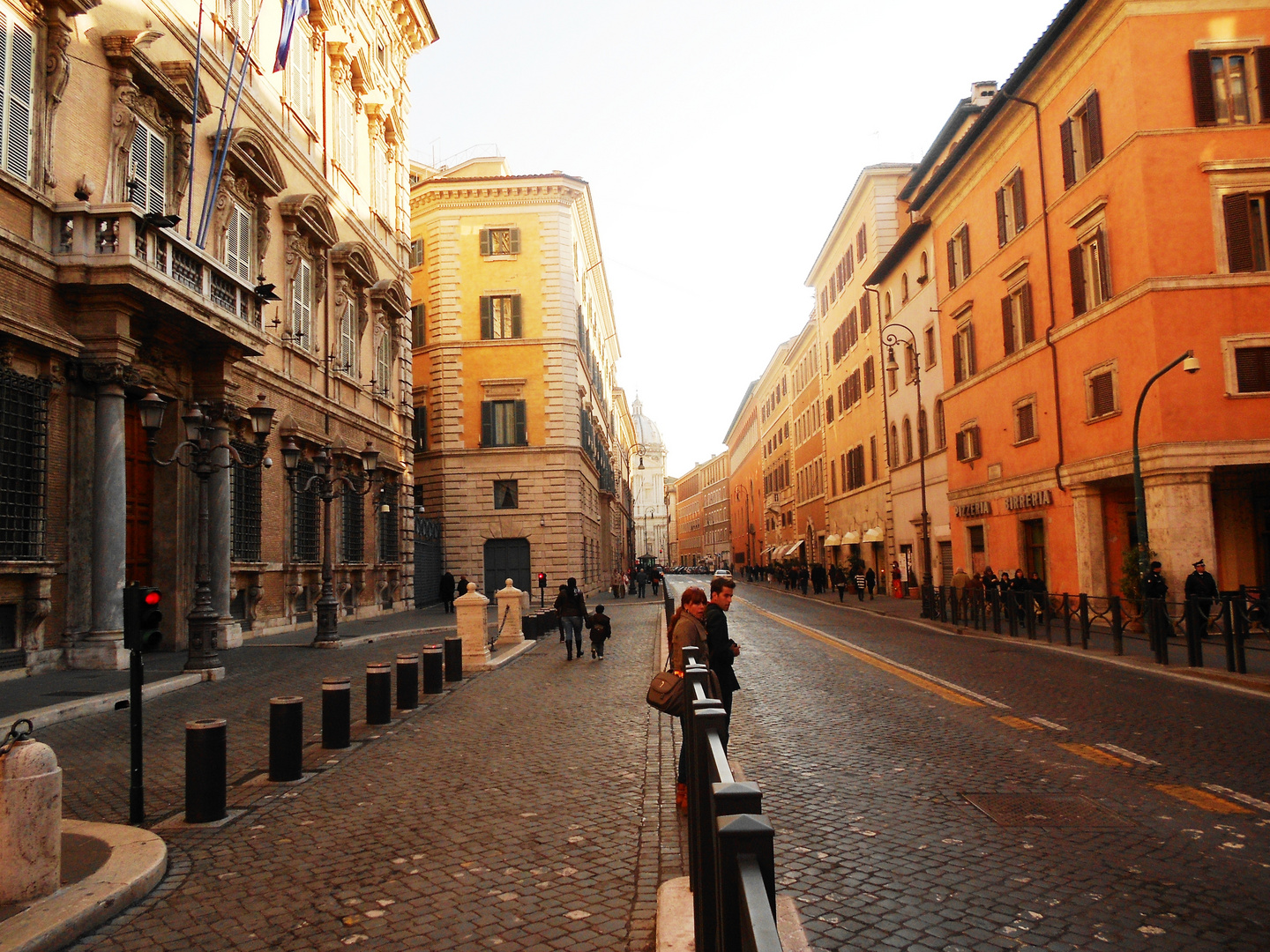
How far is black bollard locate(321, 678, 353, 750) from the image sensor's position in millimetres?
9453

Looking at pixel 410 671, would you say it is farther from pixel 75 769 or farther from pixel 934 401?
pixel 934 401

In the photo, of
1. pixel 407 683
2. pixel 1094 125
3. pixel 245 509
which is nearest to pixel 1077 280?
pixel 1094 125

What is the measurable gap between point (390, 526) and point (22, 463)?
Result: 729 inches

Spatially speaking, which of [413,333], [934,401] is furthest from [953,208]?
[413,333]

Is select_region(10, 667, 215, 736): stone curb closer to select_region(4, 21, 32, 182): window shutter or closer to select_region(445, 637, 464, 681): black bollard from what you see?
select_region(445, 637, 464, 681): black bollard

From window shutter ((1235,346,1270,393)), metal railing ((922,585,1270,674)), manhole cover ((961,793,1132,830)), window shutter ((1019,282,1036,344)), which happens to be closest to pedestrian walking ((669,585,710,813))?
manhole cover ((961,793,1132,830))

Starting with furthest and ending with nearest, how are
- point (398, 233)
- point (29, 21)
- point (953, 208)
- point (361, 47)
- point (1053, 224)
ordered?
point (398, 233) < point (953, 208) < point (361, 47) < point (1053, 224) < point (29, 21)

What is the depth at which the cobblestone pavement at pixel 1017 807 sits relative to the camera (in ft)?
15.6

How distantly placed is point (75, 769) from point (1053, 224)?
23.2 m

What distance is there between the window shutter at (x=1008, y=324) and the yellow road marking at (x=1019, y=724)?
18925 mm

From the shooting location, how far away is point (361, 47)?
97.9 feet

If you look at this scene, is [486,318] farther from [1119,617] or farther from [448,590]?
[1119,617]

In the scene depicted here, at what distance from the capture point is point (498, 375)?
4334 cm

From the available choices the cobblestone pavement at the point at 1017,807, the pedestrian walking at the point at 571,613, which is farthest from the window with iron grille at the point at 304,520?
the cobblestone pavement at the point at 1017,807
